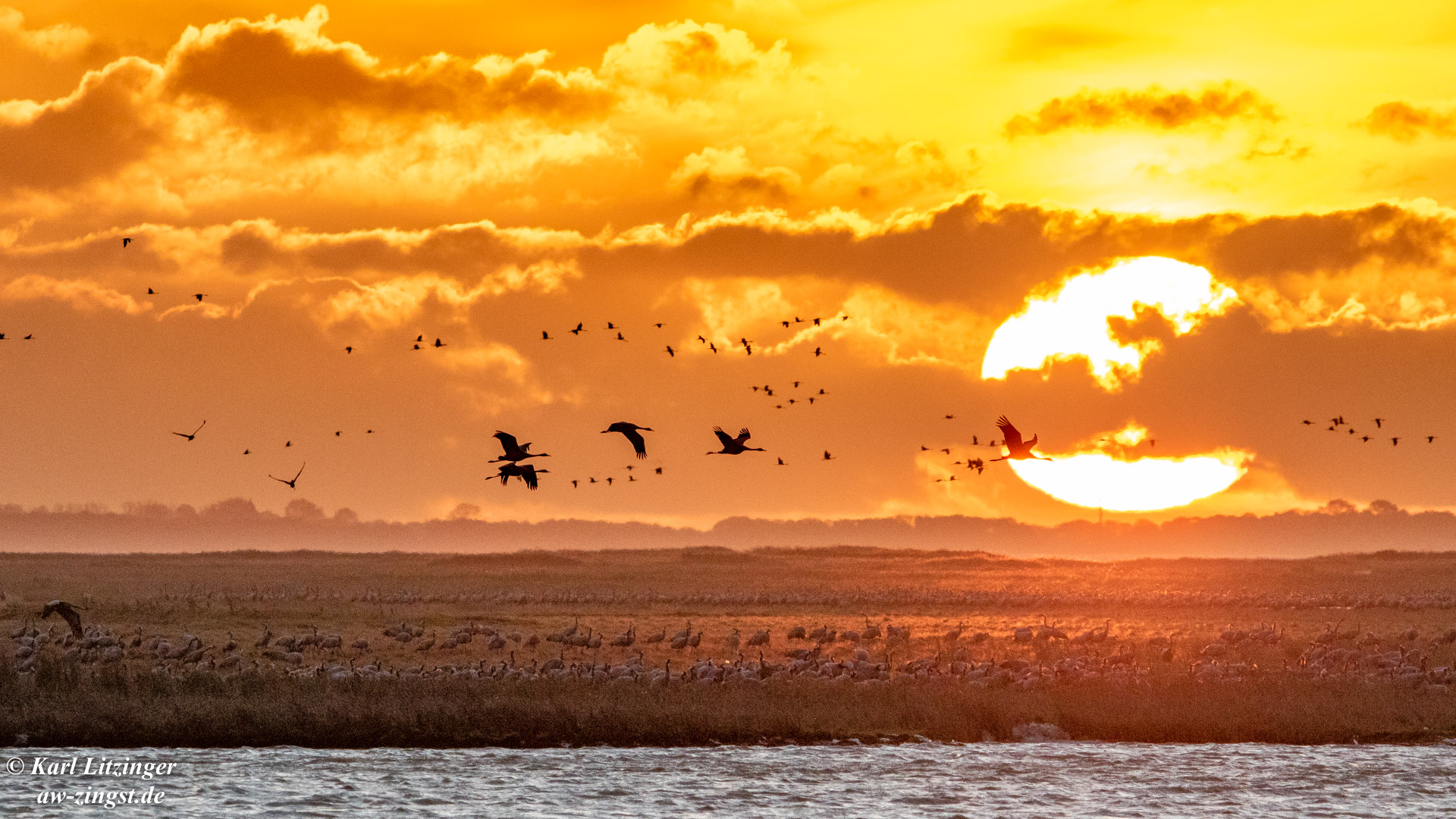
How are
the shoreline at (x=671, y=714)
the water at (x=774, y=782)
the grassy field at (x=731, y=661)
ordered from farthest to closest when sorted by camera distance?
the grassy field at (x=731, y=661) → the shoreline at (x=671, y=714) → the water at (x=774, y=782)

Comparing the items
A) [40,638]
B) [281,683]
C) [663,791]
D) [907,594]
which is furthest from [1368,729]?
[907,594]

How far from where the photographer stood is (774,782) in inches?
1179

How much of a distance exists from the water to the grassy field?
1.16 metres

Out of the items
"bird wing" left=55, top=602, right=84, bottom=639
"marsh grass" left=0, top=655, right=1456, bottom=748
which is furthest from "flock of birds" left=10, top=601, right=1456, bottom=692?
"marsh grass" left=0, top=655, right=1456, bottom=748

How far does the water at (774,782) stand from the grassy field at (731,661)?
116 cm

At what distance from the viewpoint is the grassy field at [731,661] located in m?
33.9

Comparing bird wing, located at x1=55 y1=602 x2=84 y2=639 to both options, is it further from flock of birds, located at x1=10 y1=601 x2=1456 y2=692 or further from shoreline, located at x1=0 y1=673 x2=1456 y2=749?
shoreline, located at x1=0 y1=673 x2=1456 y2=749

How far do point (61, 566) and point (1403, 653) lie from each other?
95457 millimetres

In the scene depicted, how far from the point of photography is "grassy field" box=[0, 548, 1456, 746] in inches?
Answer: 1335

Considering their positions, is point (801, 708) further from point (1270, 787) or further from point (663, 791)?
point (1270, 787)

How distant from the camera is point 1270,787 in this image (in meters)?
30.0

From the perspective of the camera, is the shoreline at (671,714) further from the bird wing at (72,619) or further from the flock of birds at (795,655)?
the bird wing at (72,619)

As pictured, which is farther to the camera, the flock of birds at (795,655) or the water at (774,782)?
the flock of birds at (795,655)

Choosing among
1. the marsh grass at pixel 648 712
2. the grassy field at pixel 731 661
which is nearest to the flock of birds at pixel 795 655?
the grassy field at pixel 731 661
